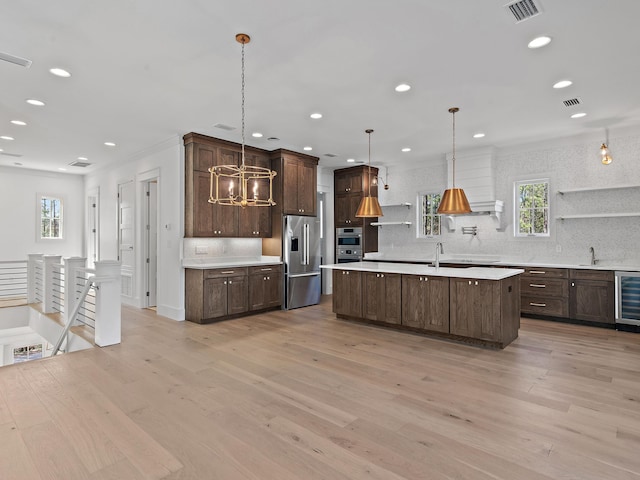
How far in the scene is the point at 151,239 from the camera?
684cm

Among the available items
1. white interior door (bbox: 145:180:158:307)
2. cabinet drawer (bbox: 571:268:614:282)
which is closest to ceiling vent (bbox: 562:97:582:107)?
cabinet drawer (bbox: 571:268:614:282)

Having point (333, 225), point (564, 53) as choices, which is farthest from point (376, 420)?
point (333, 225)

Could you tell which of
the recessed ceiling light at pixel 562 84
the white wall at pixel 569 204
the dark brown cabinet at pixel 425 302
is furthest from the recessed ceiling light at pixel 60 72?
the white wall at pixel 569 204

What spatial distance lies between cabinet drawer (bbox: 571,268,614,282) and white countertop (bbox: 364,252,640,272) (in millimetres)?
50

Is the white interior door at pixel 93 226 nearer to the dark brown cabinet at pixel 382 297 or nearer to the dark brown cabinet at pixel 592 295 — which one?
the dark brown cabinet at pixel 382 297

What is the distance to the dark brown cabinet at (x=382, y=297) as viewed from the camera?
496cm

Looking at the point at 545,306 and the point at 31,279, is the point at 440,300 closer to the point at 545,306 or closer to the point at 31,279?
the point at 545,306

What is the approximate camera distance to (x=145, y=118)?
193 inches

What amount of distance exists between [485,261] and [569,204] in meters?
1.57

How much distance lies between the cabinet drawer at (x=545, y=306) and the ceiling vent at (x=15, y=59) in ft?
22.3

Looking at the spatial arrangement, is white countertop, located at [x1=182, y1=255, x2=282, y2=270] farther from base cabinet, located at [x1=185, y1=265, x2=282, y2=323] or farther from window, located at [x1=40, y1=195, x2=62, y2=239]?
window, located at [x1=40, y1=195, x2=62, y2=239]

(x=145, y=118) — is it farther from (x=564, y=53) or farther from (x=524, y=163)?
(x=524, y=163)

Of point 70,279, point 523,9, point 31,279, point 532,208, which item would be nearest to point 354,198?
point 532,208

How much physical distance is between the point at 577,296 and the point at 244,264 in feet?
16.4
